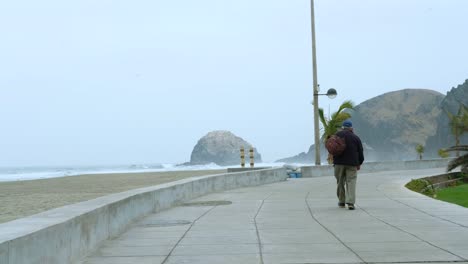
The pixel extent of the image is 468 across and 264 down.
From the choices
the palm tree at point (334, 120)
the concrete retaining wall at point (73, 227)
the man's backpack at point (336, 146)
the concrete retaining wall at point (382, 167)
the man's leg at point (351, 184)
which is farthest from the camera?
the palm tree at point (334, 120)

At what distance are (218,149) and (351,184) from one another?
15379 cm

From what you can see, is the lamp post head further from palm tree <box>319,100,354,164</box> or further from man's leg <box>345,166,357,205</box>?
man's leg <box>345,166,357,205</box>

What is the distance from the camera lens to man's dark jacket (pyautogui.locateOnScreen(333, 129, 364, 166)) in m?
14.3

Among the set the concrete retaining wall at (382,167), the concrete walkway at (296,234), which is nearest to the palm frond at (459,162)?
the concrete retaining wall at (382,167)

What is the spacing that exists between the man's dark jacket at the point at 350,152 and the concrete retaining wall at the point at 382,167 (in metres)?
16.6

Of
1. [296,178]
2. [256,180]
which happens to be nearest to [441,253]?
[256,180]

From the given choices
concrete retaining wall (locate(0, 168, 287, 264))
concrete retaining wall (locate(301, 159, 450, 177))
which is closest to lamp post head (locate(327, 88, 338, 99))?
concrete retaining wall (locate(301, 159, 450, 177))

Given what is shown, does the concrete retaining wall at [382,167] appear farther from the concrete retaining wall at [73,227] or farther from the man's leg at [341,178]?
the concrete retaining wall at [73,227]

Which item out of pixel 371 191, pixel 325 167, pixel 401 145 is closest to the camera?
pixel 371 191

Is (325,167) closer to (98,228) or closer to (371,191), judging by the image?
(371,191)

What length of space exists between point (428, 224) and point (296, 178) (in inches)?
753

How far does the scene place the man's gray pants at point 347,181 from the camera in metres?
14.1

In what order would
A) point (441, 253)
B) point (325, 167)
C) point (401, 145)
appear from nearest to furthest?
1. point (441, 253)
2. point (325, 167)
3. point (401, 145)

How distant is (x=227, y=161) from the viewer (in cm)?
15862
